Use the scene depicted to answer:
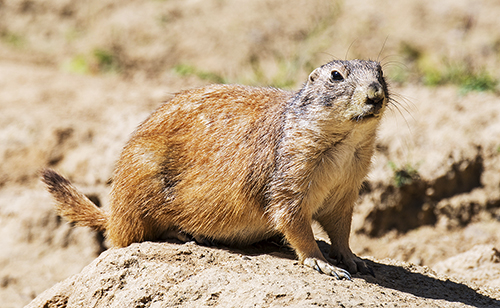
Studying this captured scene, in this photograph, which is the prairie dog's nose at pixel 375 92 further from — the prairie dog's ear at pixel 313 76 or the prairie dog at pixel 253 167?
the prairie dog's ear at pixel 313 76

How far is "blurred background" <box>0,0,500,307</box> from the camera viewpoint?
314 inches

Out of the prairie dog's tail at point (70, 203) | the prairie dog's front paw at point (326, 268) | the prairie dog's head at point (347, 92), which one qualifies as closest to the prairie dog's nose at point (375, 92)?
the prairie dog's head at point (347, 92)

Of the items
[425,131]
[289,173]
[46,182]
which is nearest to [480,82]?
[425,131]

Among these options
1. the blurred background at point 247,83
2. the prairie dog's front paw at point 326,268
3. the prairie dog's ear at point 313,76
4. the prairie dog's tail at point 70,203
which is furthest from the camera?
the blurred background at point 247,83

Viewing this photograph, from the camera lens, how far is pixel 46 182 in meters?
5.88

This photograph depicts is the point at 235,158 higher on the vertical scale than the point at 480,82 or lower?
lower

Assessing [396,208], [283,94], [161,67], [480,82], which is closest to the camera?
[283,94]

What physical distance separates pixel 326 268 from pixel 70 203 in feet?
8.98

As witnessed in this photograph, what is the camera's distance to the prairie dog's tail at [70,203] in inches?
231

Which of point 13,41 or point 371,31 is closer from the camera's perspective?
point 371,31

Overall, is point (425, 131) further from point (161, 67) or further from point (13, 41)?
point (13, 41)

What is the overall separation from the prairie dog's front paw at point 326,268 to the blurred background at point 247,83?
163 centimetres

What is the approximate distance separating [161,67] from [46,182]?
732cm

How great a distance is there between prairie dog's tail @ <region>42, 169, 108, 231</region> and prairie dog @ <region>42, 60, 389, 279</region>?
1 centimetres
